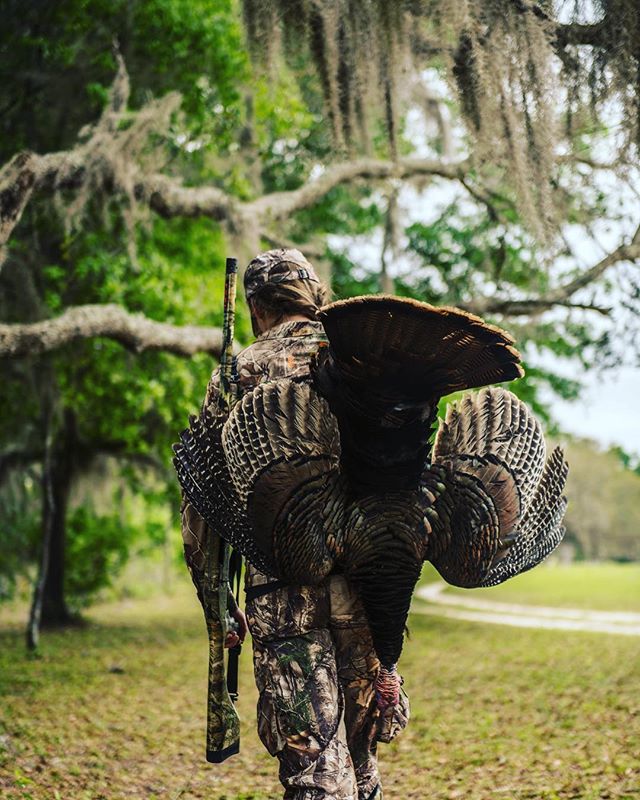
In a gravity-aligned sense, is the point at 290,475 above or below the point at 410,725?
above

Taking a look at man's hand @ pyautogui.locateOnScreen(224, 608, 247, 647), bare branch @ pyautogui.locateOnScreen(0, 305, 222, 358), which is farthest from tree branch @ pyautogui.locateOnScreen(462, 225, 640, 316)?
man's hand @ pyautogui.locateOnScreen(224, 608, 247, 647)

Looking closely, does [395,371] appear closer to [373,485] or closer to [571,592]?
[373,485]

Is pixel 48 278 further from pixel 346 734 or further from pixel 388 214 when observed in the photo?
pixel 346 734

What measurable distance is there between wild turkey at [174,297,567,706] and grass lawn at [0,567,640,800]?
2648 millimetres

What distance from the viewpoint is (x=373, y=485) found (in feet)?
7.74

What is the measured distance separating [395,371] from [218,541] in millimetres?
1087

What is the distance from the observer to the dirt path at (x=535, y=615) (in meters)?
13.5

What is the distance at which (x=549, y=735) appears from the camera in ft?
19.3

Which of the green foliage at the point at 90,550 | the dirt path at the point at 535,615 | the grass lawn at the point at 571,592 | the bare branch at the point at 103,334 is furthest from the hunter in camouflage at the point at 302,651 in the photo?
the grass lawn at the point at 571,592

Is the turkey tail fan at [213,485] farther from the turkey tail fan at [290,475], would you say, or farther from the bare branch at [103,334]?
the bare branch at [103,334]

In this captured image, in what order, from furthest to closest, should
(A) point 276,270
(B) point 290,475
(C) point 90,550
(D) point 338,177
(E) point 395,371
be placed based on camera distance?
(C) point 90,550 < (D) point 338,177 < (A) point 276,270 < (B) point 290,475 < (E) point 395,371

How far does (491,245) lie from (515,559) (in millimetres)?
7956

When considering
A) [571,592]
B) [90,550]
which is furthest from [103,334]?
[571,592]

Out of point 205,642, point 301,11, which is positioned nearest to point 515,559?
point 301,11
